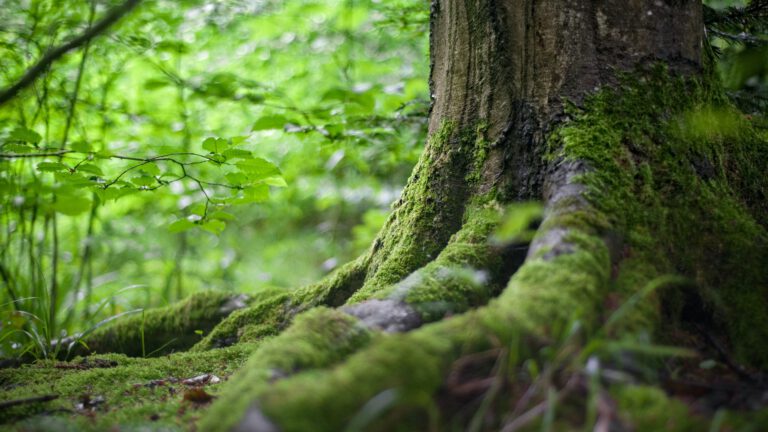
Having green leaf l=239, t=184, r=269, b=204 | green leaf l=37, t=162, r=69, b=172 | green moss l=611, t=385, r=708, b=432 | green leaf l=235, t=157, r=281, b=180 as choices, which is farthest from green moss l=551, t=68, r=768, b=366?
green leaf l=37, t=162, r=69, b=172

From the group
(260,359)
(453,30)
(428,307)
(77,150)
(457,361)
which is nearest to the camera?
(457,361)

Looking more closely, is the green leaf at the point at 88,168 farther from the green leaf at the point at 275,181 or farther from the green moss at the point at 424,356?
the green moss at the point at 424,356

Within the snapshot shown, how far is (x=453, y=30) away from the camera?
234 cm

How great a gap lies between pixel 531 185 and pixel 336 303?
121 cm

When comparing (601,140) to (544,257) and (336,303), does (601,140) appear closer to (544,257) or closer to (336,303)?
(544,257)

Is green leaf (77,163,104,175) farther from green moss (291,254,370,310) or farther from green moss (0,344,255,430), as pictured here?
green moss (291,254,370,310)

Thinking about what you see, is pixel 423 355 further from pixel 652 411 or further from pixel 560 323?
pixel 652 411

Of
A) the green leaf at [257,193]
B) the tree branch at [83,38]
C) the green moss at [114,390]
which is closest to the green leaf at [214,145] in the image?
the green leaf at [257,193]

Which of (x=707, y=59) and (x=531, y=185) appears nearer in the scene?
(x=531, y=185)

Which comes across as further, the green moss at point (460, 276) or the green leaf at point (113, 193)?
the green leaf at point (113, 193)

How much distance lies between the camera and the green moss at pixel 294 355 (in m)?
1.16

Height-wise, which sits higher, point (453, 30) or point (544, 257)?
point (453, 30)

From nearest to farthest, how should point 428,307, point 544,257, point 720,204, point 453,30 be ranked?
point 544,257
point 428,307
point 720,204
point 453,30

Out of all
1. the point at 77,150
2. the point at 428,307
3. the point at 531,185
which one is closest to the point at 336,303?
the point at 428,307
